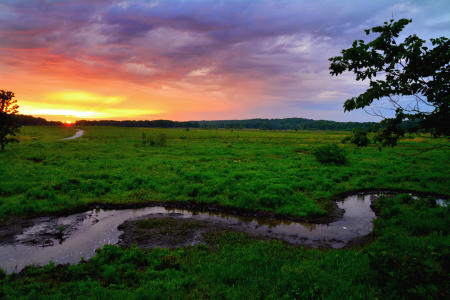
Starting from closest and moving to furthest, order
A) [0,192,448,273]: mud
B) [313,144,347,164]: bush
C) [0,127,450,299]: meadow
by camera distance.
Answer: [0,127,450,299]: meadow → [0,192,448,273]: mud → [313,144,347,164]: bush

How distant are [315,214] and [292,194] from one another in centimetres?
270

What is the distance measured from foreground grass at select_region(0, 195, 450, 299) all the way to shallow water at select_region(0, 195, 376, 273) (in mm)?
1216

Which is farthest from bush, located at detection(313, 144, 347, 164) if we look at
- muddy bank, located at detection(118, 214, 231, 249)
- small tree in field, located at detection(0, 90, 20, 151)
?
small tree in field, located at detection(0, 90, 20, 151)

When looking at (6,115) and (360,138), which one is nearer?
(360,138)

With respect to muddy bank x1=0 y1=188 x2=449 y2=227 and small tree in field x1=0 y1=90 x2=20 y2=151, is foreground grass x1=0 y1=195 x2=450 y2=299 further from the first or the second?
small tree in field x1=0 y1=90 x2=20 y2=151

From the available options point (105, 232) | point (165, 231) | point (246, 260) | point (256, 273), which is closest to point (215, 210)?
point (165, 231)

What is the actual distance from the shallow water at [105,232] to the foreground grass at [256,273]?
3.99 feet

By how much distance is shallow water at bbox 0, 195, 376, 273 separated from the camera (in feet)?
28.2

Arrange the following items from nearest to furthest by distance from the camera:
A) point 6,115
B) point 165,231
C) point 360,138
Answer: point 360,138 < point 165,231 < point 6,115

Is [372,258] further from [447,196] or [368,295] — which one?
[447,196]

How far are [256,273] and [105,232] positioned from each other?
7512 mm

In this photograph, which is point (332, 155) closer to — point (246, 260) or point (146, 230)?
point (246, 260)

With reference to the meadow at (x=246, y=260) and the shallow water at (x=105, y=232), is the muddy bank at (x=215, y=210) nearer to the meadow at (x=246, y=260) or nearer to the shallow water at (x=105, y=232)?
the meadow at (x=246, y=260)

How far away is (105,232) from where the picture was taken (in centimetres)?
1063
